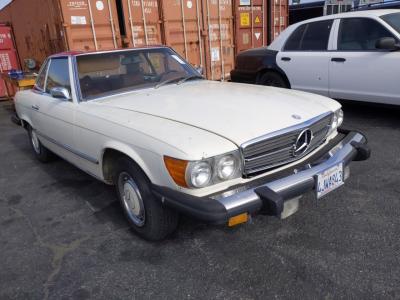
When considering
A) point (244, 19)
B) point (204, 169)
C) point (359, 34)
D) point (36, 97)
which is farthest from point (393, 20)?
point (244, 19)

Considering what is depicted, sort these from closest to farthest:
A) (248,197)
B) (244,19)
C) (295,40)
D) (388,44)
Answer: (248,197) < (388,44) < (295,40) < (244,19)

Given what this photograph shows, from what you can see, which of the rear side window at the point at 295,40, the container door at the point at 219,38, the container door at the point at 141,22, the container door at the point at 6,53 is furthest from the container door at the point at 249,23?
the container door at the point at 6,53

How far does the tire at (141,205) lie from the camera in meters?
2.51

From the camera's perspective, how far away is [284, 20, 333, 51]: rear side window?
5523 millimetres

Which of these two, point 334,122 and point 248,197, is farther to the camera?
point 334,122

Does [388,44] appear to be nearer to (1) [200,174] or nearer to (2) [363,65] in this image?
(2) [363,65]

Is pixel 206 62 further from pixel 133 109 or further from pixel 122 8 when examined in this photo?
pixel 133 109

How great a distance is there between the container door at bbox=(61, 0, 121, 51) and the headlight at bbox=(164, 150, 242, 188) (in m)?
5.42

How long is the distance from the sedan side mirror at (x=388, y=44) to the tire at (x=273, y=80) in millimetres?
1754

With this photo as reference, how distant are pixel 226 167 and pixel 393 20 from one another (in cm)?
414

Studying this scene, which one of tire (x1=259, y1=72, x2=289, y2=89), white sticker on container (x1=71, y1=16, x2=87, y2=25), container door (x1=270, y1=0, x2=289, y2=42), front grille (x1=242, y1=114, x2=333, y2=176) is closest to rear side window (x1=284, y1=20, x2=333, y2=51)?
tire (x1=259, y1=72, x2=289, y2=89)

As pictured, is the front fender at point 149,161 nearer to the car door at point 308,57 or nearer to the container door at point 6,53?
A: the car door at point 308,57

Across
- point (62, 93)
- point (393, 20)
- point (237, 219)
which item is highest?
point (393, 20)

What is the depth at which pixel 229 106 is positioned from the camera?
276cm
